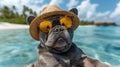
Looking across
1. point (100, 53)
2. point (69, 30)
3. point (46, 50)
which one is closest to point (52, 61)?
point (46, 50)

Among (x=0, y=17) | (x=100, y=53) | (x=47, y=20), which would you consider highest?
(x=47, y=20)

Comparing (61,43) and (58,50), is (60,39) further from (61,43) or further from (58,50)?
(58,50)

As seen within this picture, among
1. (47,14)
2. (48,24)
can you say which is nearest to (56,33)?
(48,24)

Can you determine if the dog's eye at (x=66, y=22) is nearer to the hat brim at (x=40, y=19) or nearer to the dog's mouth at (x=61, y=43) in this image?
the hat brim at (x=40, y=19)

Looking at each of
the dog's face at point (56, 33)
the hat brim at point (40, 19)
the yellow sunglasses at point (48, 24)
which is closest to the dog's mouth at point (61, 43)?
the dog's face at point (56, 33)

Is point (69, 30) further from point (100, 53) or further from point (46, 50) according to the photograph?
point (100, 53)

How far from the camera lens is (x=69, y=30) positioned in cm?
327

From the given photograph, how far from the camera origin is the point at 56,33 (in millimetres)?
3107

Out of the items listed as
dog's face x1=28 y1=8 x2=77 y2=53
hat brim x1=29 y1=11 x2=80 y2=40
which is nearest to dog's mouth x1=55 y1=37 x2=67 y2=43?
dog's face x1=28 y1=8 x2=77 y2=53

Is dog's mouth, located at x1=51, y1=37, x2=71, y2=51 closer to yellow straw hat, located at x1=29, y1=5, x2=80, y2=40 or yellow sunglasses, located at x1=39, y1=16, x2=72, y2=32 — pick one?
yellow sunglasses, located at x1=39, y1=16, x2=72, y2=32

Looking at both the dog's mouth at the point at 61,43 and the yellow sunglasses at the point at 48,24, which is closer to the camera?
the dog's mouth at the point at 61,43

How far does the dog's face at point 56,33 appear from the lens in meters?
3.10

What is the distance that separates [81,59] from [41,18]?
656mm

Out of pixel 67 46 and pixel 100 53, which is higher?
pixel 67 46
